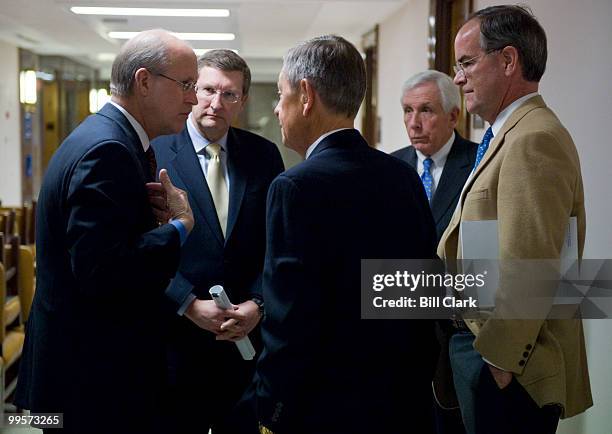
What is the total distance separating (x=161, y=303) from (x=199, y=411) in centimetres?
53

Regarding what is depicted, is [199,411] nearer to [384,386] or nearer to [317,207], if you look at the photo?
[384,386]

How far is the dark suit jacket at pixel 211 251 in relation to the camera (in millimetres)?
2297

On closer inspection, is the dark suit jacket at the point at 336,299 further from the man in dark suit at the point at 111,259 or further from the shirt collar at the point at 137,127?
the shirt collar at the point at 137,127

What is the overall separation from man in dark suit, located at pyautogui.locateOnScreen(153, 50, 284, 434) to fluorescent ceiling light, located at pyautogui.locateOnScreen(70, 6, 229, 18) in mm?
4705

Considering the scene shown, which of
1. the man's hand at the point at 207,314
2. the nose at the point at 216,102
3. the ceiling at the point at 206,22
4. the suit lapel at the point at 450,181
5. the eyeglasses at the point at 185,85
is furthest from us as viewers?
the ceiling at the point at 206,22

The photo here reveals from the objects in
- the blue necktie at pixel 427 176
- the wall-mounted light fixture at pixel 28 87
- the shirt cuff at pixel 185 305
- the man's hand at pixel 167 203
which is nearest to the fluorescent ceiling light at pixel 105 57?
the wall-mounted light fixture at pixel 28 87

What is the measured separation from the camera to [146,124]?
194cm

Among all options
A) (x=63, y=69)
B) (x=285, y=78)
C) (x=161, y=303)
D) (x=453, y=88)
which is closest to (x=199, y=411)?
(x=161, y=303)

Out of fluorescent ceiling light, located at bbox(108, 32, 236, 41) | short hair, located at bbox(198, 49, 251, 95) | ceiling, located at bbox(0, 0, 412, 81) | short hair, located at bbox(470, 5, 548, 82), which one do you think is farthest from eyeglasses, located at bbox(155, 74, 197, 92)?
fluorescent ceiling light, located at bbox(108, 32, 236, 41)

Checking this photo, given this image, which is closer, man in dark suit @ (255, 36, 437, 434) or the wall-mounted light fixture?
man in dark suit @ (255, 36, 437, 434)

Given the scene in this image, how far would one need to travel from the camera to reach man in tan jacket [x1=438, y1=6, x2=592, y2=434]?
170cm

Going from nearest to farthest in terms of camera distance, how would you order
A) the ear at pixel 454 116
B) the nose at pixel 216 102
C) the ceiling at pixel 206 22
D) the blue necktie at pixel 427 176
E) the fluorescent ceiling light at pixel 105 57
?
the nose at pixel 216 102
the blue necktie at pixel 427 176
the ear at pixel 454 116
the ceiling at pixel 206 22
the fluorescent ceiling light at pixel 105 57

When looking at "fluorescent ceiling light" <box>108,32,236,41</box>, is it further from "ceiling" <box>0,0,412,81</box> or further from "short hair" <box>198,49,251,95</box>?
"short hair" <box>198,49,251,95</box>

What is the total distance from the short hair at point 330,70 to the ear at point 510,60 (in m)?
0.40
